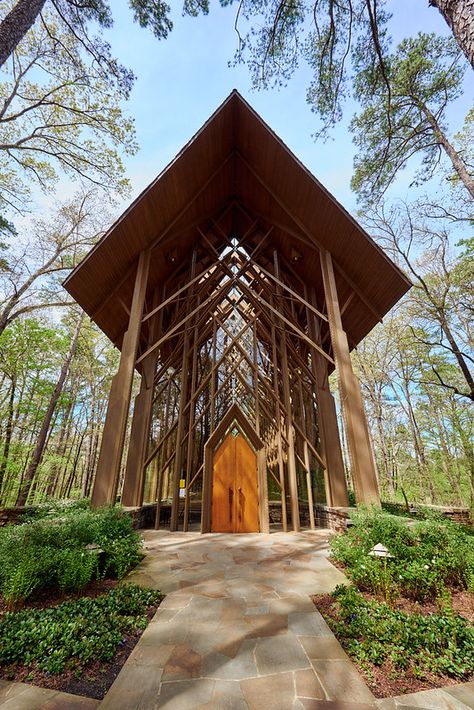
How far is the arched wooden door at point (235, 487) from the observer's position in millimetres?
7305

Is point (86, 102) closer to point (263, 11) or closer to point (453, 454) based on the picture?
point (263, 11)

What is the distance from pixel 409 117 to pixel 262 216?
512 centimetres

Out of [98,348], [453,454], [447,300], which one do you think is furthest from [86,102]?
[453,454]

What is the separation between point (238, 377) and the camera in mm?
9000

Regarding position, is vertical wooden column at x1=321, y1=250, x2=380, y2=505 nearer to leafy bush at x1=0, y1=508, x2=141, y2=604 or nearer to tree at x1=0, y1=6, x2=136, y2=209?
leafy bush at x1=0, y1=508, x2=141, y2=604

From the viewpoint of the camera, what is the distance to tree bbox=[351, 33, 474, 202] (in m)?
7.84

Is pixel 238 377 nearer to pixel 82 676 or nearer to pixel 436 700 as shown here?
pixel 82 676

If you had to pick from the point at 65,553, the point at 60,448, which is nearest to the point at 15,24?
the point at 65,553

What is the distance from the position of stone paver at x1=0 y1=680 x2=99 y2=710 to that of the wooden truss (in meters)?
3.74

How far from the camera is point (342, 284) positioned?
8.31m

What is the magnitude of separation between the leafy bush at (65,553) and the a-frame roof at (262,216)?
522 centimetres

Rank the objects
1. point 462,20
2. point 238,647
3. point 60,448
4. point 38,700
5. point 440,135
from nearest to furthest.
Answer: point 38,700 → point 238,647 → point 462,20 → point 440,135 → point 60,448

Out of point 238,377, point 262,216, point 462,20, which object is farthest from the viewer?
point 262,216

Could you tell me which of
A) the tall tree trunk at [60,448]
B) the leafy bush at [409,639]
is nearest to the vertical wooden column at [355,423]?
the leafy bush at [409,639]
